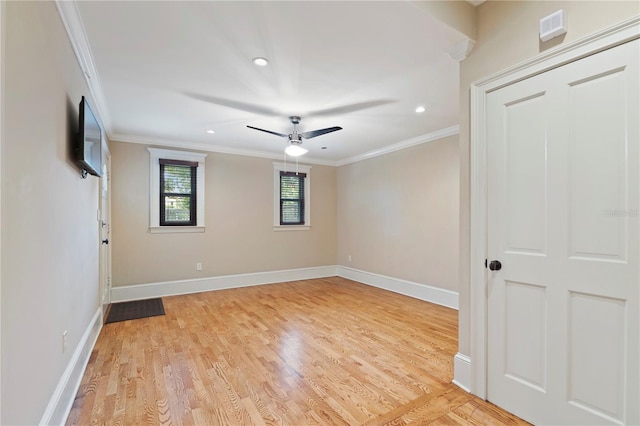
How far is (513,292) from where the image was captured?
1954mm

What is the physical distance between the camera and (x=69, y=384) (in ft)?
6.58

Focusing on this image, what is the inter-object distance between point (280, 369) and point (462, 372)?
1421mm

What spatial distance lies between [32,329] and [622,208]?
2.95m

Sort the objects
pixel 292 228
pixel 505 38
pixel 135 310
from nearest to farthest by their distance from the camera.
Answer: pixel 505 38, pixel 135 310, pixel 292 228

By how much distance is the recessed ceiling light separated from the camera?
240 cm

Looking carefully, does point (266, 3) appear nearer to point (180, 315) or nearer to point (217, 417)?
point (217, 417)

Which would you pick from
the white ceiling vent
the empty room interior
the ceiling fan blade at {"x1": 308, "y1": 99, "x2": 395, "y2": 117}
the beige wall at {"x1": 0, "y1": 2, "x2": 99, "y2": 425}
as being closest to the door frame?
the empty room interior

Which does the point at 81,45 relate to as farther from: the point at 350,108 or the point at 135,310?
the point at 135,310

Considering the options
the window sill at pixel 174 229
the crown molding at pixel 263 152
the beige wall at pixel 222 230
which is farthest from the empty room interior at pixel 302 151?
the window sill at pixel 174 229

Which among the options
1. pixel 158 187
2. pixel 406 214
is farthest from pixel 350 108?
pixel 158 187

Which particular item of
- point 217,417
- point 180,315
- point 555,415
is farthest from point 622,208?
point 180,315

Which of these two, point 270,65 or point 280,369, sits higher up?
point 270,65

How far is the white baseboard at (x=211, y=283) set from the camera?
4.62 metres

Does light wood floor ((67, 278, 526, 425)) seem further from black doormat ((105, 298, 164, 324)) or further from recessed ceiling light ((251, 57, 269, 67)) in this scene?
recessed ceiling light ((251, 57, 269, 67))
